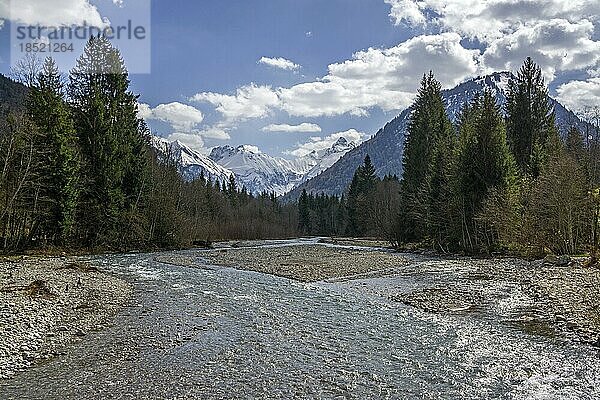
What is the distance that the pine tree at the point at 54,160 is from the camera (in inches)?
1524

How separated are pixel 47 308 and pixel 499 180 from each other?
3416cm

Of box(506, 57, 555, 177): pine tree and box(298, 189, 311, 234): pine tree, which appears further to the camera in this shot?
box(298, 189, 311, 234): pine tree

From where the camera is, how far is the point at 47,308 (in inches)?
667

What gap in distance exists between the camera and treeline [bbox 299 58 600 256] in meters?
32.8

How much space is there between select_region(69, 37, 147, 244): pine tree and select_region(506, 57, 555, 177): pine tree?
3742 centimetres

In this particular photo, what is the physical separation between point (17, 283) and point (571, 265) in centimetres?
3005

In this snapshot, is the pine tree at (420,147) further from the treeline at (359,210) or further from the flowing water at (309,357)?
the flowing water at (309,357)

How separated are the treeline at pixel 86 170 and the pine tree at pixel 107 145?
0.31ft

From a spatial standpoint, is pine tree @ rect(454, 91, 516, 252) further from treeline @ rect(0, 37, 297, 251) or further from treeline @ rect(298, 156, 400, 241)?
treeline @ rect(0, 37, 297, 251)

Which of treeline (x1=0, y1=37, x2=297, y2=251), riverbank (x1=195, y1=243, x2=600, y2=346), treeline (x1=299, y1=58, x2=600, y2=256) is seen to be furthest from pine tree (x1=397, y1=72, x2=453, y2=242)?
treeline (x1=0, y1=37, x2=297, y2=251)

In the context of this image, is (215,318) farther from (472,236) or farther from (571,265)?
(472,236)

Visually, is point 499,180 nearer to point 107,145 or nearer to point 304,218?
point 107,145

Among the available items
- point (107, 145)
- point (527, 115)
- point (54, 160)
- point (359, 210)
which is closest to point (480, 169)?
point (527, 115)

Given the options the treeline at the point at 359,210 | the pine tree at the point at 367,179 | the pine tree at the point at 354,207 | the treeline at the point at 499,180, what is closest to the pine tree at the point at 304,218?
the treeline at the point at 359,210
